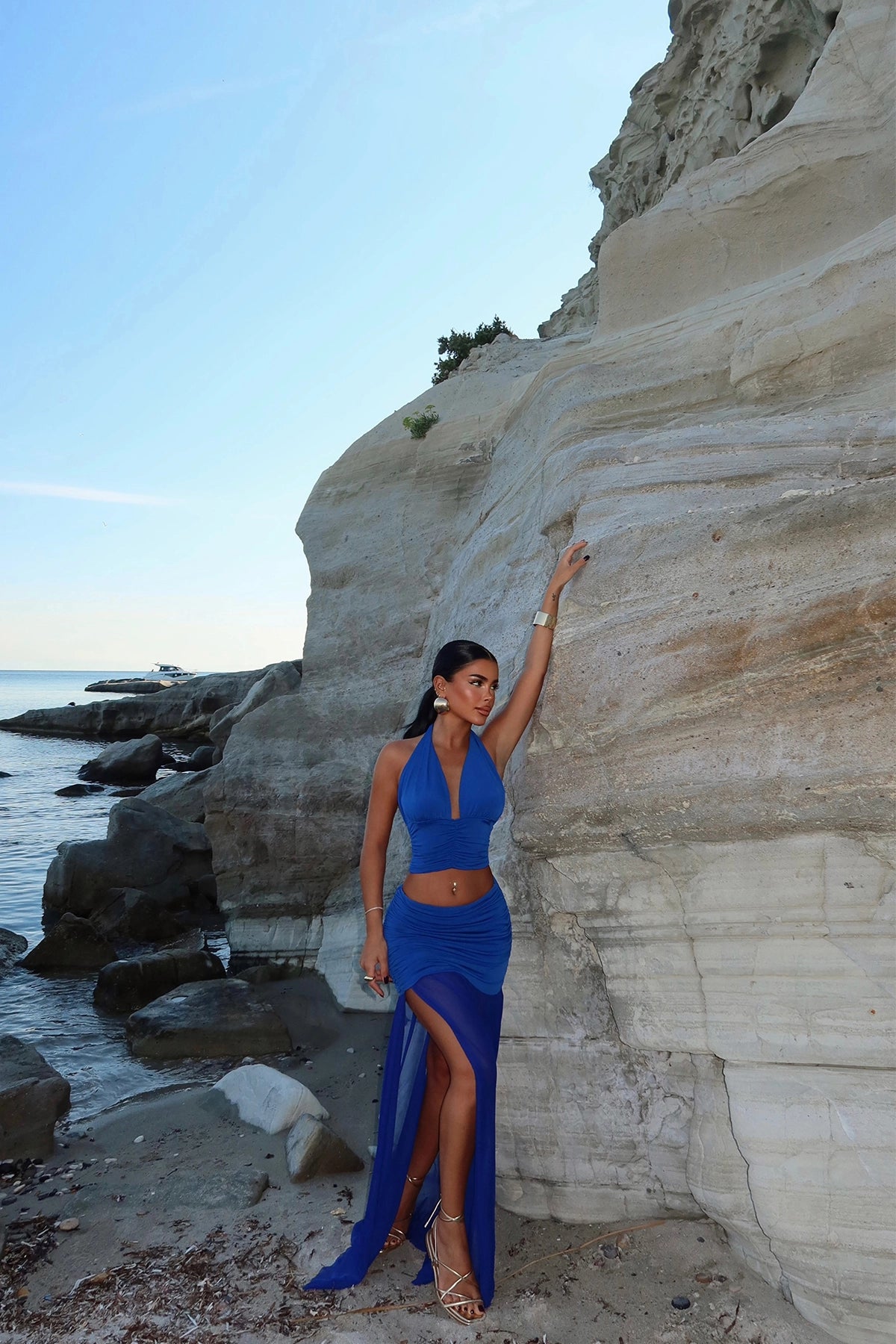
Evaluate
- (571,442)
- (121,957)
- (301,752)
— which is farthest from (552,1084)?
(121,957)

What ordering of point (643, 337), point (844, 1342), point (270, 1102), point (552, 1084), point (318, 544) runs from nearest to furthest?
point (844, 1342), point (552, 1084), point (270, 1102), point (643, 337), point (318, 544)

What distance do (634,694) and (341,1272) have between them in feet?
8.22

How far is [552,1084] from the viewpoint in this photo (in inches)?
164

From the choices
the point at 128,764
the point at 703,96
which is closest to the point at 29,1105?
the point at 703,96

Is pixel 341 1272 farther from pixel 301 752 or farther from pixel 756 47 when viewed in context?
pixel 756 47

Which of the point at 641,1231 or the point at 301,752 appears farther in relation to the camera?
the point at 301,752

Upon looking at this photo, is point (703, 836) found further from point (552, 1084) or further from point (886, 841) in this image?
point (552, 1084)

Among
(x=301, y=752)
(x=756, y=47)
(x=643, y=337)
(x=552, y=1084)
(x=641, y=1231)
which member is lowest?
(x=641, y=1231)

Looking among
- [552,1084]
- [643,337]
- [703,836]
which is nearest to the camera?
[703,836]

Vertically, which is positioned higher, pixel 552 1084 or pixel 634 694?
pixel 634 694

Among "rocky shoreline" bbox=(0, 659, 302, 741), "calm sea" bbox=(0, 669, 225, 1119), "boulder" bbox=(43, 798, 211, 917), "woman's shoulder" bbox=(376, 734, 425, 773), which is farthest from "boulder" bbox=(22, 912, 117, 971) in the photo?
"rocky shoreline" bbox=(0, 659, 302, 741)

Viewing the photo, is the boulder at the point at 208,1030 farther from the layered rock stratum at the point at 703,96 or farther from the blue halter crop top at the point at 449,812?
the layered rock stratum at the point at 703,96

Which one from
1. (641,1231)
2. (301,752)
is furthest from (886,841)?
(301,752)

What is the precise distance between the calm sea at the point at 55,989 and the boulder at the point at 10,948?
239 millimetres
